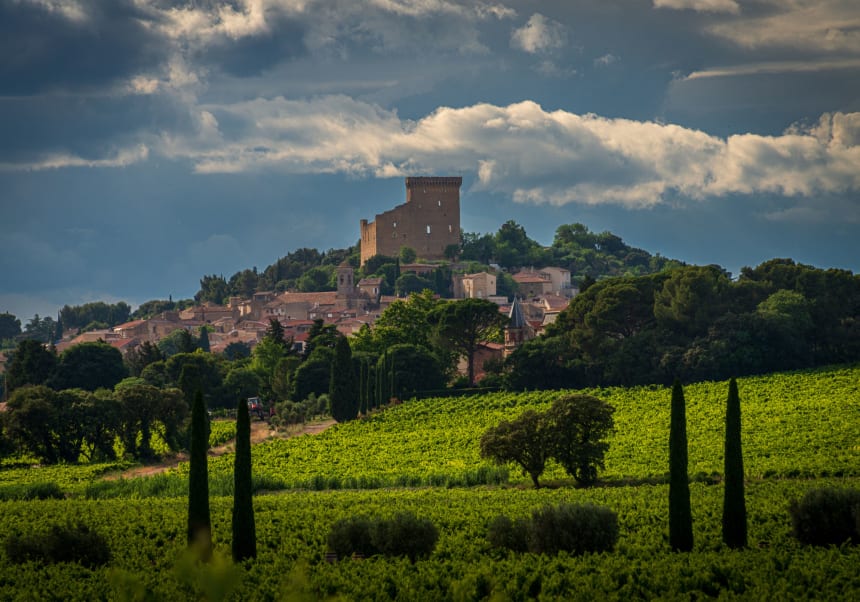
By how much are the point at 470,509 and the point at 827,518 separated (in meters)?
9.50

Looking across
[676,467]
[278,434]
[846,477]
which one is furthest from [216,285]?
[676,467]

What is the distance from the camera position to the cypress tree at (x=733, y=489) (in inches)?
829

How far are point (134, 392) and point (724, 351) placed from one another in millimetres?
34144

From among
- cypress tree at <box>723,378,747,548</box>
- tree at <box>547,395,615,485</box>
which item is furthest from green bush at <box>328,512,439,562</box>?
tree at <box>547,395,615,485</box>

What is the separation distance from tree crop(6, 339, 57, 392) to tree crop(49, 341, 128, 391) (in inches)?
30.0

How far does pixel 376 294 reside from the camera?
432 ft

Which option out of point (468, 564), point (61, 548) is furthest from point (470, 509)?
point (61, 548)

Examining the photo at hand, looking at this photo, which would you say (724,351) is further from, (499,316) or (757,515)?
(757,515)

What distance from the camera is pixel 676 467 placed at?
21.2m

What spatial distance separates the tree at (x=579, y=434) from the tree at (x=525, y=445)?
36cm

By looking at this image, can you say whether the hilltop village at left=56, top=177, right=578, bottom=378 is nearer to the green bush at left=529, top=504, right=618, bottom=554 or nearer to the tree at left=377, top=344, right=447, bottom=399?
the tree at left=377, top=344, right=447, bottom=399

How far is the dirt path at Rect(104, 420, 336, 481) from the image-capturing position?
46.7m

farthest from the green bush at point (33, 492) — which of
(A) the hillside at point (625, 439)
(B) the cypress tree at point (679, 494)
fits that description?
(B) the cypress tree at point (679, 494)

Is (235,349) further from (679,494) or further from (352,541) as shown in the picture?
(679,494)
